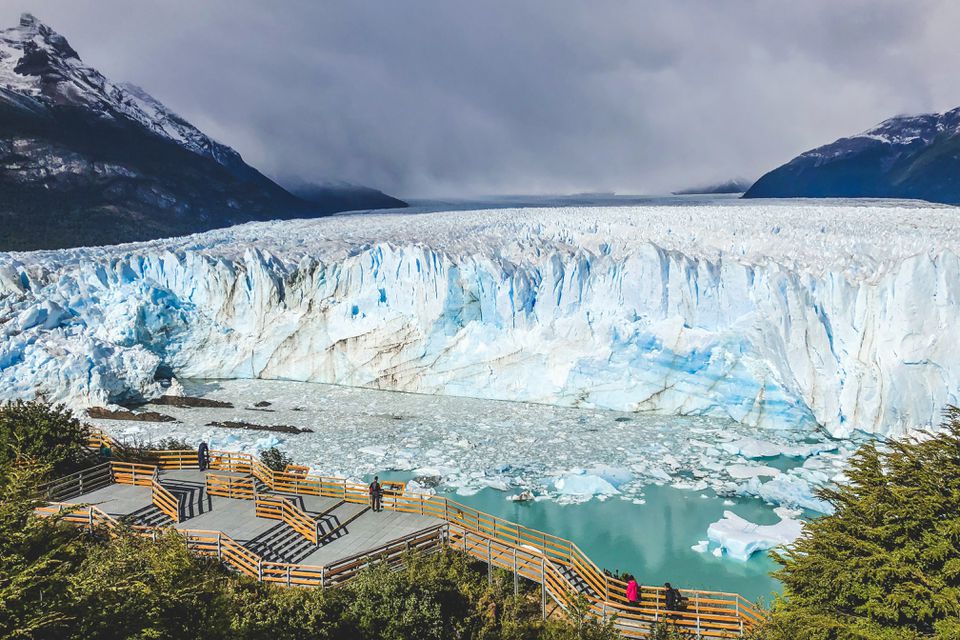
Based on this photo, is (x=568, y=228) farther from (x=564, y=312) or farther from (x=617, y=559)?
(x=617, y=559)

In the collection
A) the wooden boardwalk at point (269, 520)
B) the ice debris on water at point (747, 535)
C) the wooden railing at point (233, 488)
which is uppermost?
the wooden railing at point (233, 488)

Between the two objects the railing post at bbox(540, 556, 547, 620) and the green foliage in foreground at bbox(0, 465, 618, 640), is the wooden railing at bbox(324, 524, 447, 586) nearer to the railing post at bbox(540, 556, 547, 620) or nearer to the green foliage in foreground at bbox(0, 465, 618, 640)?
the green foliage in foreground at bbox(0, 465, 618, 640)

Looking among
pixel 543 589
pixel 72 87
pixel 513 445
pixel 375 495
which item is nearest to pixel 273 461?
pixel 375 495

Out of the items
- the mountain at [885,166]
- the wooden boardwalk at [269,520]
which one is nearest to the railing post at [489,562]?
the wooden boardwalk at [269,520]

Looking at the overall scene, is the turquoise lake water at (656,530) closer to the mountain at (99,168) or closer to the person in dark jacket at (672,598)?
the person in dark jacket at (672,598)

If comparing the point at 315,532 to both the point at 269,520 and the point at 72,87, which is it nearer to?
the point at 269,520
